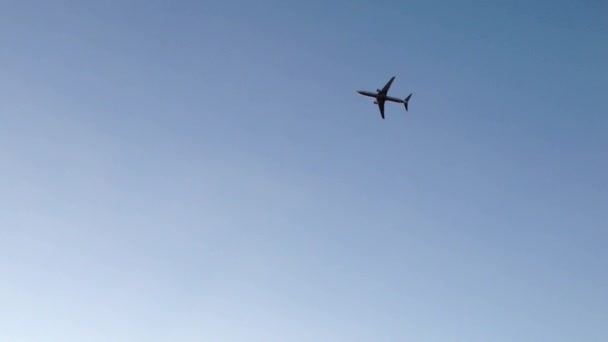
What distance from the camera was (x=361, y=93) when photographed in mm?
161750

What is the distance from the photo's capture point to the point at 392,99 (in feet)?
513

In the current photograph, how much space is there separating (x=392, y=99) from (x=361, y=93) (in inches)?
423
